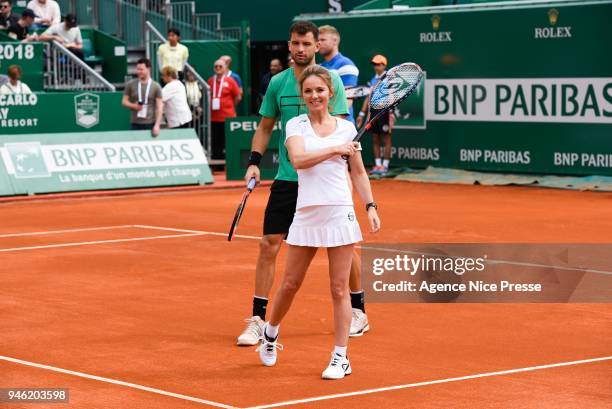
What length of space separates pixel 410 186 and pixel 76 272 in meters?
10.9

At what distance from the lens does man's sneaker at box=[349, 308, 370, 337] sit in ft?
30.8

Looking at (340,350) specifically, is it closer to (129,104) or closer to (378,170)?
(129,104)

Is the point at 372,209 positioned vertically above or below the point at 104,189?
above

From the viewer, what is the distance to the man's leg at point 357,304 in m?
9.37

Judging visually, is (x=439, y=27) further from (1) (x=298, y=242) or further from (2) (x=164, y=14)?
(1) (x=298, y=242)

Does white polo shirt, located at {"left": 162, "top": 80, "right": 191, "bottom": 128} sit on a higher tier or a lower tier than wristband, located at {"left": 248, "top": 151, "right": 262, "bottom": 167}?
lower

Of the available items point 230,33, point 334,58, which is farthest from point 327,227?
point 230,33

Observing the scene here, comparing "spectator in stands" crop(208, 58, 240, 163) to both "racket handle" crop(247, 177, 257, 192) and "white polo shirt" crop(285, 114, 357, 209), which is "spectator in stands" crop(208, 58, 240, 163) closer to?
"racket handle" crop(247, 177, 257, 192)

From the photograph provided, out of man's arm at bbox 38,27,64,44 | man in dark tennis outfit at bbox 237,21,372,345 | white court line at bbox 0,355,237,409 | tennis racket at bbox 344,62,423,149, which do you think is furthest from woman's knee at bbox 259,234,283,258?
man's arm at bbox 38,27,64,44

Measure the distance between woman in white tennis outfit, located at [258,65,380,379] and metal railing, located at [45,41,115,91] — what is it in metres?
17.7

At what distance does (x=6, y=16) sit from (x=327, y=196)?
1957cm

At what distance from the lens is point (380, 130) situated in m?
24.0

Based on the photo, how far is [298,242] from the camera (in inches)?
316

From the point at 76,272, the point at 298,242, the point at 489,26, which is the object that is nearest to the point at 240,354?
the point at 298,242
